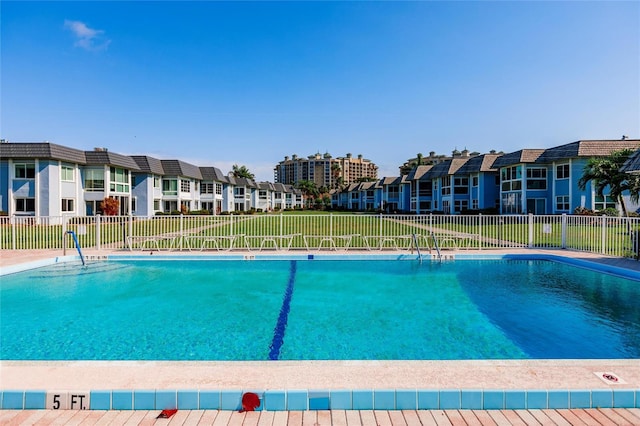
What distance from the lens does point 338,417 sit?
11.3 feet

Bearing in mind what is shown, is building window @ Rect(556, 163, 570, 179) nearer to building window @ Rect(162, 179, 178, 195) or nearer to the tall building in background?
building window @ Rect(162, 179, 178, 195)

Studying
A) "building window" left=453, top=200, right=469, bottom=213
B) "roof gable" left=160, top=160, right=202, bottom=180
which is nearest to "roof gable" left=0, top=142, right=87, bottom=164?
"roof gable" left=160, top=160, right=202, bottom=180

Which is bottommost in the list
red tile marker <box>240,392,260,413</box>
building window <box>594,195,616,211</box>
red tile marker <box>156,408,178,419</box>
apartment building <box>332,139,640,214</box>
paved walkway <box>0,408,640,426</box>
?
paved walkway <box>0,408,640,426</box>

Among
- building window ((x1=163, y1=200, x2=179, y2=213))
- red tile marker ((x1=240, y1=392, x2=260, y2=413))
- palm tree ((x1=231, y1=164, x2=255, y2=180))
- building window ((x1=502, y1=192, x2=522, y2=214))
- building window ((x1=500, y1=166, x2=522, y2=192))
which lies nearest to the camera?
red tile marker ((x1=240, y1=392, x2=260, y2=413))

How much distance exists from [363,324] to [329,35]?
14.2 metres

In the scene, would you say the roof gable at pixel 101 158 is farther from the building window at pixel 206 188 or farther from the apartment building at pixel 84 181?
the building window at pixel 206 188

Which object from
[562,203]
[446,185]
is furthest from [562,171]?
[446,185]

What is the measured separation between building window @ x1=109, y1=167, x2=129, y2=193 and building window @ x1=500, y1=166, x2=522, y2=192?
36.2 meters

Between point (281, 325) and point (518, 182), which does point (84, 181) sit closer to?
point (281, 325)

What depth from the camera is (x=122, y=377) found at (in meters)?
4.02

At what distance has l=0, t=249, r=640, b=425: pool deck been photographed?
340 cm

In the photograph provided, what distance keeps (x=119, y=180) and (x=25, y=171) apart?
7.47 meters

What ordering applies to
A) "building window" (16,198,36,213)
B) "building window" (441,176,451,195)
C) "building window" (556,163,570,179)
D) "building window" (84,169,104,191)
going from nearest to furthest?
"building window" (16,198,36,213), "building window" (84,169,104,191), "building window" (556,163,570,179), "building window" (441,176,451,195)

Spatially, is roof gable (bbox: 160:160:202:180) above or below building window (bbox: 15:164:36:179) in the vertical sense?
above
